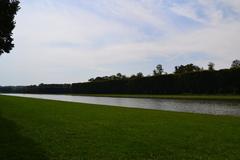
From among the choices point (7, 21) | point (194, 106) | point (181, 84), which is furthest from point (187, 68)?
point (7, 21)

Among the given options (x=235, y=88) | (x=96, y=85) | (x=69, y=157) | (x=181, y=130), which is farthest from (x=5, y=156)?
(x=96, y=85)

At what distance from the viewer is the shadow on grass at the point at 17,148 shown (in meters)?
9.62

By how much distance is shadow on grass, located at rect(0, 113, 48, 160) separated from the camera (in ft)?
31.6

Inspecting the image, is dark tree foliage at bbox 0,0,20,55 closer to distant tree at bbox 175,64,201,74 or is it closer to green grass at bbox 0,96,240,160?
green grass at bbox 0,96,240,160

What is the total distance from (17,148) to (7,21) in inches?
793

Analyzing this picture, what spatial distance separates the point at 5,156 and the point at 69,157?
60.9 inches

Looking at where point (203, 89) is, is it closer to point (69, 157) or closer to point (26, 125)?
point (26, 125)

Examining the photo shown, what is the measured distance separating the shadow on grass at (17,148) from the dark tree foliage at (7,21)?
52.8ft

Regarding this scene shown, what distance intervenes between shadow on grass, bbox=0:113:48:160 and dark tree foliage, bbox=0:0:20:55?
634 inches

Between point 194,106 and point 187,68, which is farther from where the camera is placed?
point 187,68

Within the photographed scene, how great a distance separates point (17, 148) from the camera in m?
10.8

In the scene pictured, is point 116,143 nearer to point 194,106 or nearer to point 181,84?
point 194,106

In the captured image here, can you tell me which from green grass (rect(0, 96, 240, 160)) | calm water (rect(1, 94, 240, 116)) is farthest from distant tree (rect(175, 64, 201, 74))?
green grass (rect(0, 96, 240, 160))

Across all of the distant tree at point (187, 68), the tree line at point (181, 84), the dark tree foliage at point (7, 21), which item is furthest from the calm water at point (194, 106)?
the distant tree at point (187, 68)
